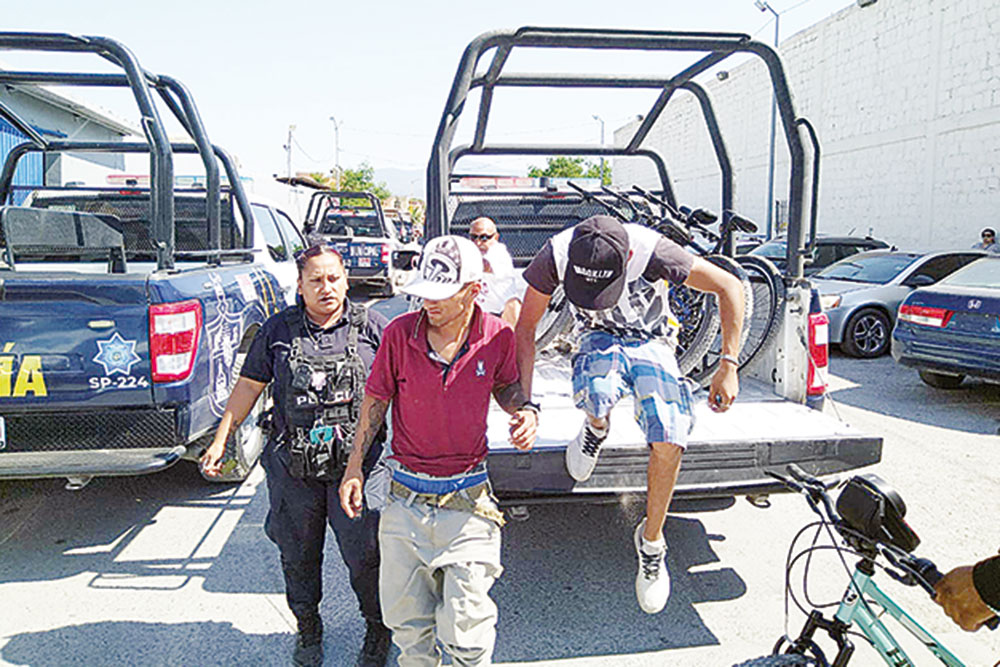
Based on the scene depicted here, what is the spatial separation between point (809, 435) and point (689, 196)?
1193 inches

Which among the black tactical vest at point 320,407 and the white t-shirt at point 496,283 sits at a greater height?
the white t-shirt at point 496,283

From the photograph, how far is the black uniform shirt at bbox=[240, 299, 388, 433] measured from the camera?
3139mm

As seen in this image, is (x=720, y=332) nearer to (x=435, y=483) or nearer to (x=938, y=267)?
(x=435, y=483)

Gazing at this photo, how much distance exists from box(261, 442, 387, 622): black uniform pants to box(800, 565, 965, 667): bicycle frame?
5.37 feet

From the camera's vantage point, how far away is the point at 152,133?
420 cm

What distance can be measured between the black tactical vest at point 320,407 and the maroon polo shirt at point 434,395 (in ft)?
1.18

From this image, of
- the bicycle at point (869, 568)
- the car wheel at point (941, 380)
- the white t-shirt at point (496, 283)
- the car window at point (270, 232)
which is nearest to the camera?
the bicycle at point (869, 568)

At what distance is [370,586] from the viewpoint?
3.17 meters

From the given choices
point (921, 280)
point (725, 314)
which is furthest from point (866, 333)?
point (725, 314)

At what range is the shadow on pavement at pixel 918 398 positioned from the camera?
286 inches

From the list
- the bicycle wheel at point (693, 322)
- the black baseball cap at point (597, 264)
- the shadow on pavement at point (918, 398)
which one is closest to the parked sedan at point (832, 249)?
the shadow on pavement at point (918, 398)

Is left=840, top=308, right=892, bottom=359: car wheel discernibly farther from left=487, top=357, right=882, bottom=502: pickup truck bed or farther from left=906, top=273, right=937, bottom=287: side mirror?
left=487, top=357, right=882, bottom=502: pickup truck bed

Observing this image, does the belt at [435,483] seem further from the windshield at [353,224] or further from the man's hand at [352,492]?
the windshield at [353,224]

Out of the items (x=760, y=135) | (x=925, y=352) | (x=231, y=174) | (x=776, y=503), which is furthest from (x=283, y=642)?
(x=760, y=135)
